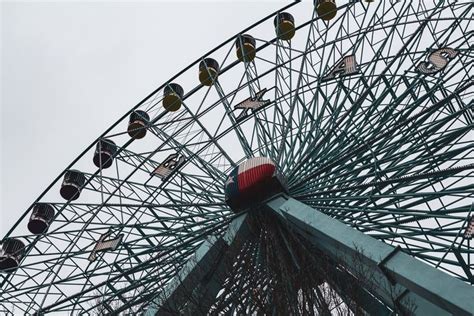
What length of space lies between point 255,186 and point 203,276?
2119 millimetres

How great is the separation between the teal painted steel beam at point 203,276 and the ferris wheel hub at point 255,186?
335mm

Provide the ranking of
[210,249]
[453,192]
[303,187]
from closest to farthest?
[453,192], [210,249], [303,187]

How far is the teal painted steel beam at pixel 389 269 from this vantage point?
10.7 meters

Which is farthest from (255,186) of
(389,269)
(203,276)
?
(389,269)

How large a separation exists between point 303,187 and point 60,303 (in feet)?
21.5

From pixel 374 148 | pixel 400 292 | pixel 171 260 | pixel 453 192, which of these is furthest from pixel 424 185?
pixel 171 260

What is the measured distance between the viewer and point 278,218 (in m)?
14.9

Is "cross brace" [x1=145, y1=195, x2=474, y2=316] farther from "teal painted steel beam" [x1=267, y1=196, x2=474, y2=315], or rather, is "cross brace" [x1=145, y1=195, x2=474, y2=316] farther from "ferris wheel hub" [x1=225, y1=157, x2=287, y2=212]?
"ferris wheel hub" [x1=225, y1=157, x2=287, y2=212]

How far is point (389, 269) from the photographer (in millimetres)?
11648

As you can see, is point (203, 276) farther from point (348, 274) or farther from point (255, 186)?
point (348, 274)

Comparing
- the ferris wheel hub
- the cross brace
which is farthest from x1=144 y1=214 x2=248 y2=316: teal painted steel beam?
the ferris wheel hub

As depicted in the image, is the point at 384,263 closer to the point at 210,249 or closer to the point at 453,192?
the point at 453,192

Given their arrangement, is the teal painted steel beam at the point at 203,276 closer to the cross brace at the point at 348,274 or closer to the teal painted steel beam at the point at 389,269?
the cross brace at the point at 348,274

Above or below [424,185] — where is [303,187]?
above
